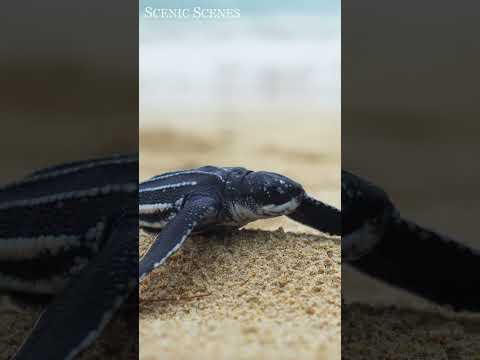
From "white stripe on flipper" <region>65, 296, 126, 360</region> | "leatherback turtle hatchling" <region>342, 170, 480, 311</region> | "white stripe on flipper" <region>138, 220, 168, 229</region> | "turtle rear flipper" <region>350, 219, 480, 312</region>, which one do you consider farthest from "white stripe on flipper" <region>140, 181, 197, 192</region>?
"turtle rear flipper" <region>350, 219, 480, 312</region>

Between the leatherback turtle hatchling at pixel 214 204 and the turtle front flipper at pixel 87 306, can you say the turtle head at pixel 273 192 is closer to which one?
the leatherback turtle hatchling at pixel 214 204

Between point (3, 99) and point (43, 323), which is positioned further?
point (3, 99)

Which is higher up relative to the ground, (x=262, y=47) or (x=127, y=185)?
(x=262, y=47)

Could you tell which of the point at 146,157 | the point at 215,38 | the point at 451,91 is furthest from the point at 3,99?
the point at 451,91

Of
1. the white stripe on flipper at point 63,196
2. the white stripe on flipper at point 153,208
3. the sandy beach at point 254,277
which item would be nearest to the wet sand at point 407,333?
the sandy beach at point 254,277

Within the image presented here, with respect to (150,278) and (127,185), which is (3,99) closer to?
(127,185)

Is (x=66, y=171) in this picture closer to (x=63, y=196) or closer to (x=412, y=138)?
(x=63, y=196)

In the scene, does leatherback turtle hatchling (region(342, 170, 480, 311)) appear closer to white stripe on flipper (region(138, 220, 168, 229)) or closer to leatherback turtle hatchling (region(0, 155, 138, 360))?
white stripe on flipper (region(138, 220, 168, 229))
